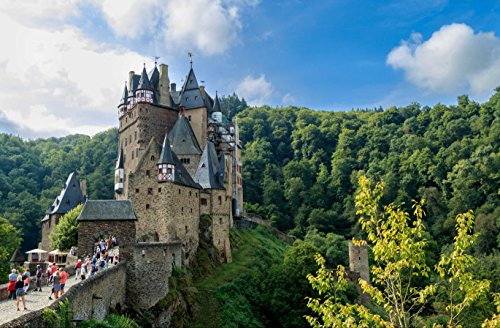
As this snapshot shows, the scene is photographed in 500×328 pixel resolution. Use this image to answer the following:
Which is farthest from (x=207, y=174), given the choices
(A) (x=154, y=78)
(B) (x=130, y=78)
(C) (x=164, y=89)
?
(B) (x=130, y=78)

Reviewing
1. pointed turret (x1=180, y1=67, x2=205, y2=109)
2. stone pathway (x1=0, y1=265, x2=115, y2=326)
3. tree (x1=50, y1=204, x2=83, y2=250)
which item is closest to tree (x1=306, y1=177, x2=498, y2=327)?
stone pathway (x1=0, y1=265, x2=115, y2=326)

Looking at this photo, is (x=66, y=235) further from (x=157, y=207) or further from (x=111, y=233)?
(x=111, y=233)

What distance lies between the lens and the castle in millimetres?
30266

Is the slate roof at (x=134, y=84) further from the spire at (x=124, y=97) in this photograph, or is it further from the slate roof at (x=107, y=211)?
the slate roof at (x=107, y=211)

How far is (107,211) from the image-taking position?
30484 millimetres

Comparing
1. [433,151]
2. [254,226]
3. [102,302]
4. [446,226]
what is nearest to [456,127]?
[433,151]

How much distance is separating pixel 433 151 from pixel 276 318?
233 ft

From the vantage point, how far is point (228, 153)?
197 ft

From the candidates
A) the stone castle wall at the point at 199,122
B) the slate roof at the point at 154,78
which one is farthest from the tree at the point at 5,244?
the slate roof at the point at 154,78

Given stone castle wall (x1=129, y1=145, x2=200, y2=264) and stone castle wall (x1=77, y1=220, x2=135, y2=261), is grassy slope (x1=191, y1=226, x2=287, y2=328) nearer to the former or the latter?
stone castle wall (x1=129, y1=145, x2=200, y2=264)

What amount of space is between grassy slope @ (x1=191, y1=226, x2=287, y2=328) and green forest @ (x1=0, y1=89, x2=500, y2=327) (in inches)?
58.6

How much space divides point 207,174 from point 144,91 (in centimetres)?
1347

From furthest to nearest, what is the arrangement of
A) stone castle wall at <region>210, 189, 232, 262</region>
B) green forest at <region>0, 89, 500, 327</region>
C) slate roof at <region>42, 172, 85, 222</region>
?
green forest at <region>0, 89, 500, 327</region>
slate roof at <region>42, 172, 85, 222</region>
stone castle wall at <region>210, 189, 232, 262</region>

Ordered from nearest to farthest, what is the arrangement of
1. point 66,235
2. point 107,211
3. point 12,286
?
point 12,286 < point 107,211 < point 66,235
